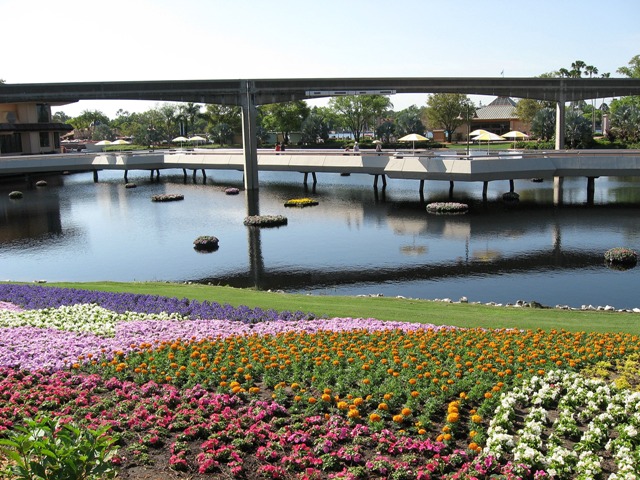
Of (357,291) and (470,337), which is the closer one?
(470,337)

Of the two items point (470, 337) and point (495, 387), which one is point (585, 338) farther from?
point (495, 387)

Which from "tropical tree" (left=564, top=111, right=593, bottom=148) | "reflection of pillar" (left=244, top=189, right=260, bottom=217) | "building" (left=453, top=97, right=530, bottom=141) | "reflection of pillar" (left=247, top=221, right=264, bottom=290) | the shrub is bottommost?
"reflection of pillar" (left=247, top=221, right=264, bottom=290)

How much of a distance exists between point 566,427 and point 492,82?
6078 centimetres

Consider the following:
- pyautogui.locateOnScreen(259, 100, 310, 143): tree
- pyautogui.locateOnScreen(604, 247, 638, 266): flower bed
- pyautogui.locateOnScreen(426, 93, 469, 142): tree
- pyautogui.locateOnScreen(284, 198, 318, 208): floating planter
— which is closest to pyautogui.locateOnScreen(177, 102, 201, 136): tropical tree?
pyautogui.locateOnScreen(259, 100, 310, 143): tree

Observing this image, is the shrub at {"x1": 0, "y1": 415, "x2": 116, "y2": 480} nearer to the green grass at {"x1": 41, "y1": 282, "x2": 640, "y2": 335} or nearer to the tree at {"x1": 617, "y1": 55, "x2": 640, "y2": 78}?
the green grass at {"x1": 41, "y1": 282, "x2": 640, "y2": 335}

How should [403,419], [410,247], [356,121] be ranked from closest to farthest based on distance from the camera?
1. [403,419]
2. [410,247]
3. [356,121]

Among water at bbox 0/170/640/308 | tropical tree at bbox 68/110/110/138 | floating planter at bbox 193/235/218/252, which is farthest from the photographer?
tropical tree at bbox 68/110/110/138

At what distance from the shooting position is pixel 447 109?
118 m

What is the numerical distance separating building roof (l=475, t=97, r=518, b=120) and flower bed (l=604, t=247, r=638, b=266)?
9803 centimetres

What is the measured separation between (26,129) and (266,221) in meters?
64.4

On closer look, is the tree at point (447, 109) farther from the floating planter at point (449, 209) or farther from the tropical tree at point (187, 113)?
the floating planter at point (449, 209)

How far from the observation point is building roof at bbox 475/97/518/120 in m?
129

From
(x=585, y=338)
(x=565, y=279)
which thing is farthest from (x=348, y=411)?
(x=565, y=279)

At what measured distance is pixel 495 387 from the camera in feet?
40.5
